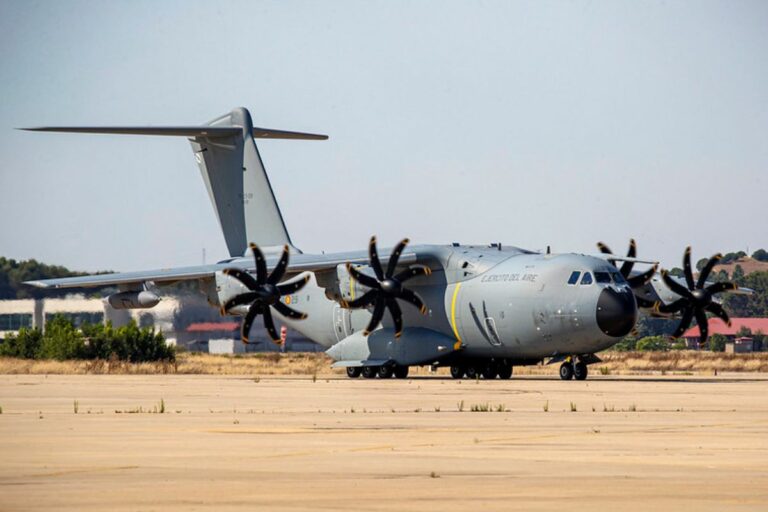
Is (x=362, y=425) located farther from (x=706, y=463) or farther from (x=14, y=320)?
(x=14, y=320)

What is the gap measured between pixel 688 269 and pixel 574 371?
5.71 meters

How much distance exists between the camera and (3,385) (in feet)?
119

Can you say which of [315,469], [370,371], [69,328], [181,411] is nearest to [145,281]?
[370,371]

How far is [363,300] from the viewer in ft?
136

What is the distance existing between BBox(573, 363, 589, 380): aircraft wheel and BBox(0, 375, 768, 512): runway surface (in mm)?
12202

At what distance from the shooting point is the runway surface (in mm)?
11375

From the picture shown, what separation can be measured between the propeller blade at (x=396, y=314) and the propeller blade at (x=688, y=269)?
9.13m

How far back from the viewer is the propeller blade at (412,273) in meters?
42.5

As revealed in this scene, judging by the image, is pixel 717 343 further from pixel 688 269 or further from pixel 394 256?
pixel 394 256

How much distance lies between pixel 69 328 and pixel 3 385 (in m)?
20.1

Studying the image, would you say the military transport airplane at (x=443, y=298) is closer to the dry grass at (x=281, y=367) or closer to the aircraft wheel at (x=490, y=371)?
the aircraft wheel at (x=490, y=371)

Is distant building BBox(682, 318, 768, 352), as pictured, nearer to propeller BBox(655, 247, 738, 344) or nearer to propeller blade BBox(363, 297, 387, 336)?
propeller BBox(655, 247, 738, 344)

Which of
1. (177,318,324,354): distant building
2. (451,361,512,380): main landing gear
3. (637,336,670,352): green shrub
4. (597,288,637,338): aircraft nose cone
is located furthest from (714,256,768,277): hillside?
(597,288,637,338): aircraft nose cone

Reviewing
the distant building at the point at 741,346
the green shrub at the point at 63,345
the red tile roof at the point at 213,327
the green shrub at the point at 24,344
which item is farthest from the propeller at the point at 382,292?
the distant building at the point at 741,346
